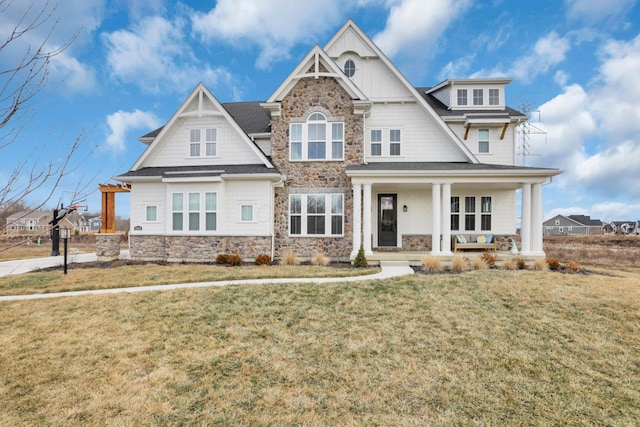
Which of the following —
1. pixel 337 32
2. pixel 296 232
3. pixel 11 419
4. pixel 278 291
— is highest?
pixel 337 32

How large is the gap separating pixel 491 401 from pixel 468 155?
1223 centimetres

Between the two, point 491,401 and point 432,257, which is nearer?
point 491,401

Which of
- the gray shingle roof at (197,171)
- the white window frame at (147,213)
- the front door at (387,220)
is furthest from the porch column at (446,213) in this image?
the white window frame at (147,213)

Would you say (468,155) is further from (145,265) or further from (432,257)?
(145,265)

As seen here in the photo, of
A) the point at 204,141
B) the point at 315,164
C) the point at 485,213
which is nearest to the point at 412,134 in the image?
the point at 315,164

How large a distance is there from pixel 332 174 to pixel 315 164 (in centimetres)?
90

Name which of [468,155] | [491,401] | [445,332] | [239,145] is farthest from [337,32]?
[491,401]

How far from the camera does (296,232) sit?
1458cm

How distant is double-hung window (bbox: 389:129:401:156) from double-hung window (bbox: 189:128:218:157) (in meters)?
8.18

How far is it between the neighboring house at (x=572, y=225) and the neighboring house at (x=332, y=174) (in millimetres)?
78702

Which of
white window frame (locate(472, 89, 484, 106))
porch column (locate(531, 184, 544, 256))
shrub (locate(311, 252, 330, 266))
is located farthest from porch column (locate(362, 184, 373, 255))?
white window frame (locate(472, 89, 484, 106))

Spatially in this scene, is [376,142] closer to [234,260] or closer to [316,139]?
[316,139]

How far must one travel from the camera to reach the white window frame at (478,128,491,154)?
1620cm

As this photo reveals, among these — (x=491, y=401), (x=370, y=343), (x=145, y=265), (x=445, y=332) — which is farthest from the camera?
(x=145, y=265)
